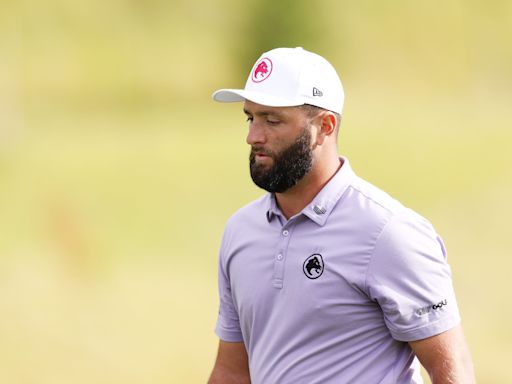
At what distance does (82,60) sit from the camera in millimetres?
25641

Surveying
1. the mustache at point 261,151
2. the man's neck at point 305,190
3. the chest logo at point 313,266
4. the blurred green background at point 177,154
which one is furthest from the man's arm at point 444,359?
the blurred green background at point 177,154

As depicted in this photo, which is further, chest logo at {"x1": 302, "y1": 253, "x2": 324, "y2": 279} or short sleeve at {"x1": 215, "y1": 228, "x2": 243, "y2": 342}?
Result: short sleeve at {"x1": 215, "y1": 228, "x2": 243, "y2": 342}

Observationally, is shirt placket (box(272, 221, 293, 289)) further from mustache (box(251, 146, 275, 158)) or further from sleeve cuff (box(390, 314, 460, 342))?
sleeve cuff (box(390, 314, 460, 342))

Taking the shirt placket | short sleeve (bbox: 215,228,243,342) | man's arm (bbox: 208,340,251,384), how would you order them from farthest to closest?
man's arm (bbox: 208,340,251,384) < short sleeve (bbox: 215,228,243,342) < the shirt placket

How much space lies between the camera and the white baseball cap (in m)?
2.60

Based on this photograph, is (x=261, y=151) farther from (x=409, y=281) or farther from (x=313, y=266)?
(x=409, y=281)

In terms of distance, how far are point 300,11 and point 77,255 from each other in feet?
51.8

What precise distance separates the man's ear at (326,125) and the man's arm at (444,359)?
1.63 feet

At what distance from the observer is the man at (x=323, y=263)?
2451 mm

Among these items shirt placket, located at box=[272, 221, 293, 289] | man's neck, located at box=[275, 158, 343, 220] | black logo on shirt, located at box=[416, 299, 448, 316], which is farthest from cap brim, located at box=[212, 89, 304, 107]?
black logo on shirt, located at box=[416, 299, 448, 316]

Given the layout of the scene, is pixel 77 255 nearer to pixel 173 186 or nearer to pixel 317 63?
pixel 173 186

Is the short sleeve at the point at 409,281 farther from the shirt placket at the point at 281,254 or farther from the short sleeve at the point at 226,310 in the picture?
the short sleeve at the point at 226,310

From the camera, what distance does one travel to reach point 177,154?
57.5ft

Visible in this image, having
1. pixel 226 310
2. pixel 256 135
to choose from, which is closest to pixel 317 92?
pixel 256 135
